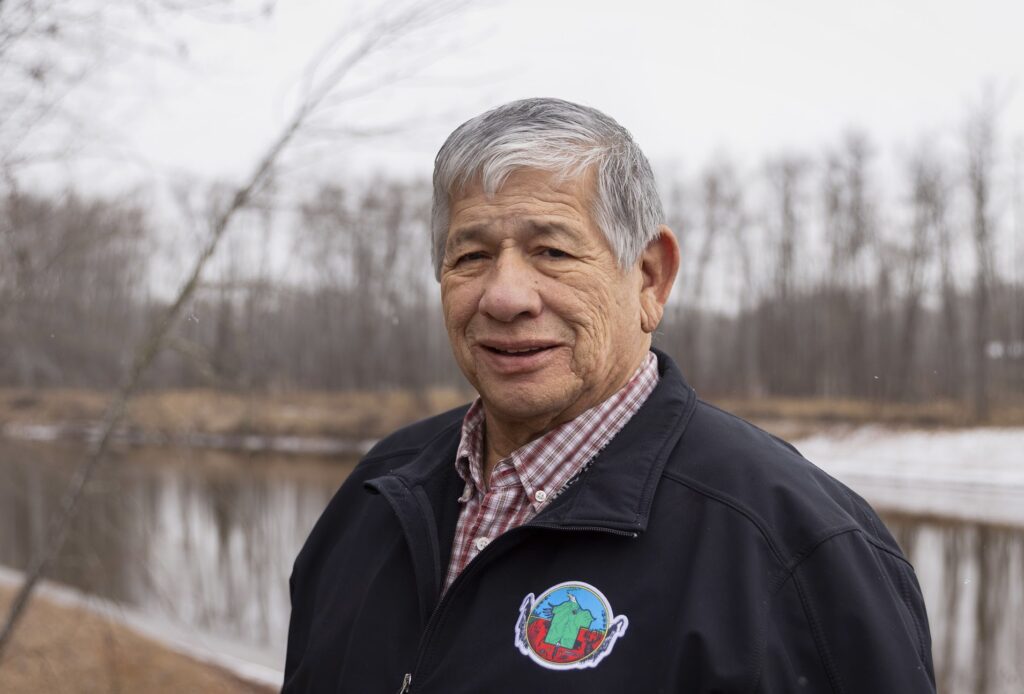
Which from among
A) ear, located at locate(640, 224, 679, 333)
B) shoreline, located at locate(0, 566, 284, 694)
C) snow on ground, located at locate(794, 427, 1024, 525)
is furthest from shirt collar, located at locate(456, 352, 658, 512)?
snow on ground, located at locate(794, 427, 1024, 525)

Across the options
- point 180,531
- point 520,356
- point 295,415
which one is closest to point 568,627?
point 520,356

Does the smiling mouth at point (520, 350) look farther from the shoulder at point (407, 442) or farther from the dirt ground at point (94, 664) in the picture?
the dirt ground at point (94, 664)

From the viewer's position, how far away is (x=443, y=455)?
6.12 ft

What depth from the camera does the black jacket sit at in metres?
1.26

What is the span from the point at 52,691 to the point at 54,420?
2.44 meters

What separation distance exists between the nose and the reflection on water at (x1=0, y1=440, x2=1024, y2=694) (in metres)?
3.07

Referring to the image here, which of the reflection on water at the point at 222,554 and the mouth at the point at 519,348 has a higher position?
the mouth at the point at 519,348

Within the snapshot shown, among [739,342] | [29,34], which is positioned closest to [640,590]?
[29,34]

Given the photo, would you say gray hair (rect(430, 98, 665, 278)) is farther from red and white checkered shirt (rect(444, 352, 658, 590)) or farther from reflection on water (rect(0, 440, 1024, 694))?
reflection on water (rect(0, 440, 1024, 694))

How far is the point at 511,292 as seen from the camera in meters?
1.60

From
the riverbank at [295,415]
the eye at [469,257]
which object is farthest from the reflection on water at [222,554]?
the eye at [469,257]

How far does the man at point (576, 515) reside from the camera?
1284 millimetres

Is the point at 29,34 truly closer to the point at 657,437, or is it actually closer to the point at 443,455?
the point at 443,455

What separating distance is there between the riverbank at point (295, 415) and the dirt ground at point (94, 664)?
6.62ft
